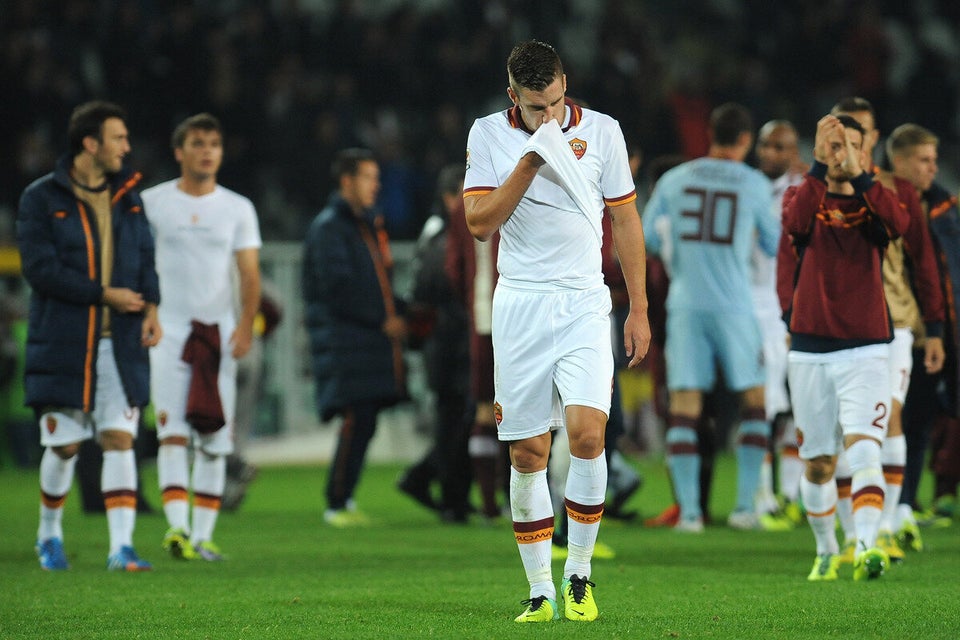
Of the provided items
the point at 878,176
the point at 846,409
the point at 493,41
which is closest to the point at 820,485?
the point at 846,409

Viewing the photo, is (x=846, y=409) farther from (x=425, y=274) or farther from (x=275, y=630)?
(x=425, y=274)

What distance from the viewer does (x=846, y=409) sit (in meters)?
6.97

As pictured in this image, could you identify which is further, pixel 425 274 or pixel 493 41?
pixel 493 41

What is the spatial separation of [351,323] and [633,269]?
5433 mm

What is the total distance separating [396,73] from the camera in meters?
20.4

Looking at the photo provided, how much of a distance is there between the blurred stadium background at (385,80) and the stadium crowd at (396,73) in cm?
3

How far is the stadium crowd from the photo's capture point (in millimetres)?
19047

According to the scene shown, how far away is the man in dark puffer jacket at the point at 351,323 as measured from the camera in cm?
1091

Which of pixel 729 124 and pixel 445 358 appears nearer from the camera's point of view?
pixel 729 124

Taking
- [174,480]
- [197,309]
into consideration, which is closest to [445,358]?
[197,309]

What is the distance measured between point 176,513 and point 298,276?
9.35 m

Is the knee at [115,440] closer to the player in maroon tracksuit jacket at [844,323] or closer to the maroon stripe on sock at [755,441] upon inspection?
the player in maroon tracksuit jacket at [844,323]

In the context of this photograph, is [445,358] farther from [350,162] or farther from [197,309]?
[197,309]

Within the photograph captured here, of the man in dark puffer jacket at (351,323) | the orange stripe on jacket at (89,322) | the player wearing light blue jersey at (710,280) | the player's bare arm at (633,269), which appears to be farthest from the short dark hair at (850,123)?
the man in dark puffer jacket at (351,323)
